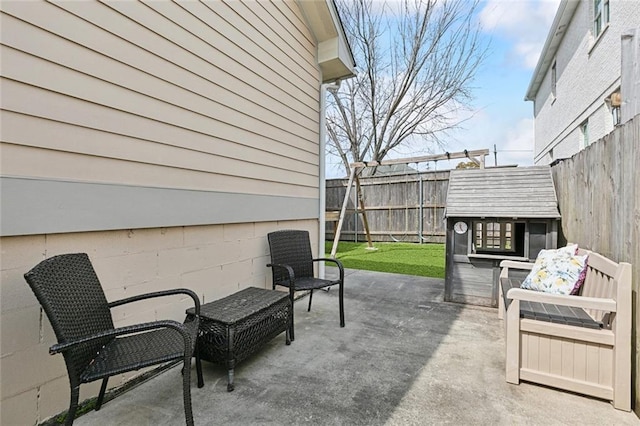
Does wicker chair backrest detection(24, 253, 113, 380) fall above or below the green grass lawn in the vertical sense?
above

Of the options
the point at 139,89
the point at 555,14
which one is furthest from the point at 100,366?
the point at 555,14

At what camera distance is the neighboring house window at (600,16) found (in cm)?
541

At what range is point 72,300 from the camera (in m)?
1.62

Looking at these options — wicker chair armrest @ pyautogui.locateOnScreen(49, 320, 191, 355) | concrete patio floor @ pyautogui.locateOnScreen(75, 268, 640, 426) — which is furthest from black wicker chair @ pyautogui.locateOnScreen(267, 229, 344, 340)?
wicker chair armrest @ pyautogui.locateOnScreen(49, 320, 191, 355)

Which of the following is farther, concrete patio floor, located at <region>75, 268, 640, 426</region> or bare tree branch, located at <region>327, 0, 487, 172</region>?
bare tree branch, located at <region>327, 0, 487, 172</region>

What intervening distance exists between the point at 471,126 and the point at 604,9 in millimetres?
6857

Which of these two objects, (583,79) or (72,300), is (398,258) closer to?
(583,79)

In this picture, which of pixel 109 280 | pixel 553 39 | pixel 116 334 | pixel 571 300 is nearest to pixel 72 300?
→ pixel 116 334

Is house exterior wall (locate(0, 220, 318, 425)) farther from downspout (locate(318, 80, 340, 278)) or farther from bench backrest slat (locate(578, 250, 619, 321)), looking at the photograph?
bench backrest slat (locate(578, 250, 619, 321))

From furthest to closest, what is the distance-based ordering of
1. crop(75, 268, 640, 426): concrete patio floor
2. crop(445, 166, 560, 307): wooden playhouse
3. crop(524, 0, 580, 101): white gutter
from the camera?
crop(524, 0, 580, 101): white gutter → crop(445, 166, 560, 307): wooden playhouse → crop(75, 268, 640, 426): concrete patio floor

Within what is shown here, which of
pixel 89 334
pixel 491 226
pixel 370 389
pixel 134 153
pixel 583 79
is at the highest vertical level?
pixel 583 79

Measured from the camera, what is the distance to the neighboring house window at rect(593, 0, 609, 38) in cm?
541

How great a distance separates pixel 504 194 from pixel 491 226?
0.43 meters

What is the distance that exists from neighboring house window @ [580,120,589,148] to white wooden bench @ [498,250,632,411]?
5.68 metres
